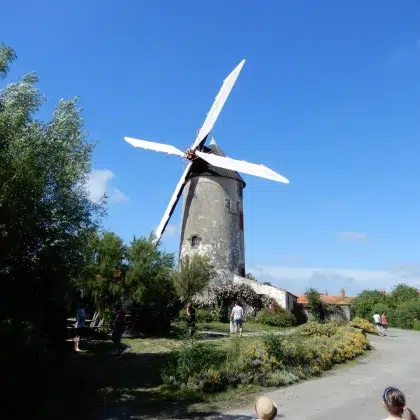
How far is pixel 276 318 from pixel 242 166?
10.8 m

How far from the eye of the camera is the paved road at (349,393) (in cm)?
960

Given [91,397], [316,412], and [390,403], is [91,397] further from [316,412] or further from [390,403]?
[390,403]

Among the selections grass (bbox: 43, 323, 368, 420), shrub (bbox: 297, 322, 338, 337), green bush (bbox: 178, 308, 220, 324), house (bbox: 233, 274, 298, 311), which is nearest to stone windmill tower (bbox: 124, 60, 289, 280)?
house (bbox: 233, 274, 298, 311)

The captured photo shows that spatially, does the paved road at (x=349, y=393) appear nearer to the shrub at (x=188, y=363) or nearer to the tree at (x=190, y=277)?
the shrub at (x=188, y=363)

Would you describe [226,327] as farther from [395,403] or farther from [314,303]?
[395,403]

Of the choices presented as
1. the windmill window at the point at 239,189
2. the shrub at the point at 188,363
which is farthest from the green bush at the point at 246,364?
the windmill window at the point at 239,189

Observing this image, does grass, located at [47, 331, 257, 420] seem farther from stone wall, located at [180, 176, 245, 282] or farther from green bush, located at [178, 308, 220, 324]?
stone wall, located at [180, 176, 245, 282]

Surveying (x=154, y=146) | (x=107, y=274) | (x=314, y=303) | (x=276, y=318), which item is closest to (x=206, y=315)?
(x=276, y=318)

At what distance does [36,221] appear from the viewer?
12281mm

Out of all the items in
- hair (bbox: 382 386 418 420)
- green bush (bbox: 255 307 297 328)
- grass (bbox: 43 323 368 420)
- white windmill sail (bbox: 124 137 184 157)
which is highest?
white windmill sail (bbox: 124 137 184 157)

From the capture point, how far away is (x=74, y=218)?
46.0 feet

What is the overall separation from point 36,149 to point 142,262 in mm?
9193

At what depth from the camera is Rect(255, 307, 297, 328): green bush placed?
1243 inches

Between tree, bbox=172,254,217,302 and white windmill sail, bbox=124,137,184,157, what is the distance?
1189 centimetres
